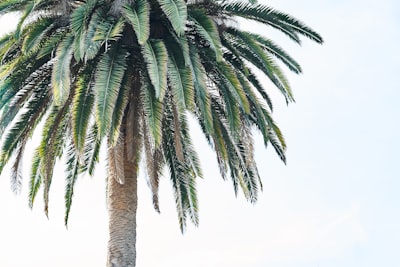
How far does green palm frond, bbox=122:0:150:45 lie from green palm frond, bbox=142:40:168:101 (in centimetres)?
59

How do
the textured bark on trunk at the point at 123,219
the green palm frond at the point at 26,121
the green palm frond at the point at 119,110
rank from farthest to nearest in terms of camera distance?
the green palm frond at the point at 26,121
the textured bark on trunk at the point at 123,219
the green palm frond at the point at 119,110

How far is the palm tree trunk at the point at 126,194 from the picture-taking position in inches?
659

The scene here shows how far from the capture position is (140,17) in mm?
15414

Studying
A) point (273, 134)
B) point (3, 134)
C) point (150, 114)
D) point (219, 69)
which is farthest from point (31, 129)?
point (273, 134)

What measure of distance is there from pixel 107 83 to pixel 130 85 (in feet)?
3.80

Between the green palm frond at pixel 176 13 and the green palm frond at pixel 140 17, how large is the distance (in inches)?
16.1

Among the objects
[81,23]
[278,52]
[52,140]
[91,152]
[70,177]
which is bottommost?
[70,177]

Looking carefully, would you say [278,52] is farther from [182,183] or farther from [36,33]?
[36,33]

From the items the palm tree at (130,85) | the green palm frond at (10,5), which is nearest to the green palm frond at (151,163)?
the palm tree at (130,85)

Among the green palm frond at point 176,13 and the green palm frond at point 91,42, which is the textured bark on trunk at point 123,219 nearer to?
the green palm frond at point 91,42

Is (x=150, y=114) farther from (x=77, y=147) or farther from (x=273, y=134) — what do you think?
(x=273, y=134)

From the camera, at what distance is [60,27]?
17.0 metres

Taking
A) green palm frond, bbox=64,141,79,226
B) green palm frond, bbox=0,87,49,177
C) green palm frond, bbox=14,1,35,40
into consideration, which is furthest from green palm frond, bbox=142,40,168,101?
green palm frond, bbox=64,141,79,226

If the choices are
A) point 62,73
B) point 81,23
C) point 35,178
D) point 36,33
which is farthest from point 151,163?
point 35,178
